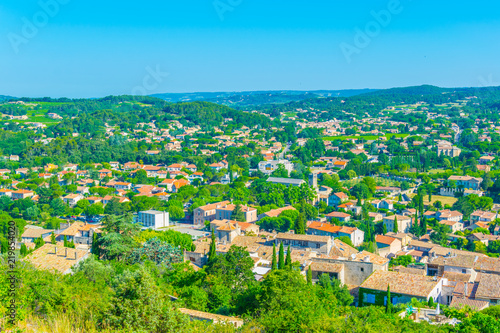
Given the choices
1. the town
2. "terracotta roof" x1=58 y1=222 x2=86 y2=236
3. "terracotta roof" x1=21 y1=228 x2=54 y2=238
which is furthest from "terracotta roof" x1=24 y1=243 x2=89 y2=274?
"terracotta roof" x1=21 y1=228 x2=54 y2=238

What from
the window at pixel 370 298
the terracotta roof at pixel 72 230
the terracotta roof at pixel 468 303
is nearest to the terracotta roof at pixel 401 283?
the window at pixel 370 298

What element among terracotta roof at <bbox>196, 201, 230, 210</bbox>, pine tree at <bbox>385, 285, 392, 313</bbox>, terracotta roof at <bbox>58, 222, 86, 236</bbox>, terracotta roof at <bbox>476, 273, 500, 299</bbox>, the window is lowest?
terracotta roof at <bbox>196, 201, 230, 210</bbox>

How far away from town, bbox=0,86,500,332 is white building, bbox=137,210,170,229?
0.26 feet

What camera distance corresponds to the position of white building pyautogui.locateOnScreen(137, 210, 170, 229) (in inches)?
1111

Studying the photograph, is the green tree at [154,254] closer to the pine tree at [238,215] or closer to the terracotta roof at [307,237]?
the terracotta roof at [307,237]

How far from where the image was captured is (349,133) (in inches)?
3110

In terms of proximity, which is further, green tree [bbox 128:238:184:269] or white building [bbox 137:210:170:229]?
white building [bbox 137:210:170:229]

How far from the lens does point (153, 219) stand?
92.7 feet

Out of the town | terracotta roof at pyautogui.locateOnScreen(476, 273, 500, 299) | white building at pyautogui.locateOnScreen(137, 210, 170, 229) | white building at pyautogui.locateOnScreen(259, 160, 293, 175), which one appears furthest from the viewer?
white building at pyautogui.locateOnScreen(259, 160, 293, 175)

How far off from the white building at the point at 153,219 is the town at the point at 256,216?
0.26 feet

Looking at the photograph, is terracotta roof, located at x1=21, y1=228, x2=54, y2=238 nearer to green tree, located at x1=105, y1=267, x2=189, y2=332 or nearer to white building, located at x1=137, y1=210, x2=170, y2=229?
white building, located at x1=137, y1=210, x2=170, y2=229

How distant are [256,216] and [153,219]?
18.4ft

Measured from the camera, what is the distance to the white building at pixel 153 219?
1111 inches

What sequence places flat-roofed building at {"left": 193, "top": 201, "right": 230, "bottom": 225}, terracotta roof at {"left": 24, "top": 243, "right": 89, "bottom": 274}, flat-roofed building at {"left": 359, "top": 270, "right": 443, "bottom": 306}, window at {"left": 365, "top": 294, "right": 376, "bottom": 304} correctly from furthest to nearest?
flat-roofed building at {"left": 193, "top": 201, "right": 230, "bottom": 225} < terracotta roof at {"left": 24, "top": 243, "right": 89, "bottom": 274} < window at {"left": 365, "top": 294, "right": 376, "bottom": 304} < flat-roofed building at {"left": 359, "top": 270, "right": 443, "bottom": 306}
